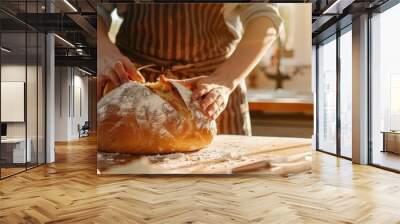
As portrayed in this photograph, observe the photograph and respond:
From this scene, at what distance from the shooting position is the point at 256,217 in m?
3.85

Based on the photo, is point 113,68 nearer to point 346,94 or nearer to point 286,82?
point 286,82

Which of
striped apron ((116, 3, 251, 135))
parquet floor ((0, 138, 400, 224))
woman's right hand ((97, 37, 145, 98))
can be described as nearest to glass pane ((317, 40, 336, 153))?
parquet floor ((0, 138, 400, 224))

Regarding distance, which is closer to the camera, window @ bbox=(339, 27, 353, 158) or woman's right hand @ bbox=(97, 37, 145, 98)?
woman's right hand @ bbox=(97, 37, 145, 98)

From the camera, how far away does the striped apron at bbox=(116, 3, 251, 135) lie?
20.9ft

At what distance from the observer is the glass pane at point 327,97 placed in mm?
9555

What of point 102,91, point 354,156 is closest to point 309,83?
point 354,156

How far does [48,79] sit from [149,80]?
112 inches

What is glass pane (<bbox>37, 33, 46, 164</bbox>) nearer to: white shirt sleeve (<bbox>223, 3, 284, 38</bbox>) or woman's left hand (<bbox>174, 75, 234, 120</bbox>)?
woman's left hand (<bbox>174, 75, 234, 120</bbox>)

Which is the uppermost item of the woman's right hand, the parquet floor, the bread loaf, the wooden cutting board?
the woman's right hand

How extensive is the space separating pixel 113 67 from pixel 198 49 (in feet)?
4.81

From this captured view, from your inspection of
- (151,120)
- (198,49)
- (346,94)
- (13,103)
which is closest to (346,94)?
(346,94)

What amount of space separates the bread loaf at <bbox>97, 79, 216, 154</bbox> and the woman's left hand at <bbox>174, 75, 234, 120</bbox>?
4.2 inches

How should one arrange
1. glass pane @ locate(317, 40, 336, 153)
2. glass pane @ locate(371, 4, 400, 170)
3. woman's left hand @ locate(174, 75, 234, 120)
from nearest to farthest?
woman's left hand @ locate(174, 75, 234, 120)
glass pane @ locate(371, 4, 400, 170)
glass pane @ locate(317, 40, 336, 153)

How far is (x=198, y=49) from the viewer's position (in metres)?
6.39
